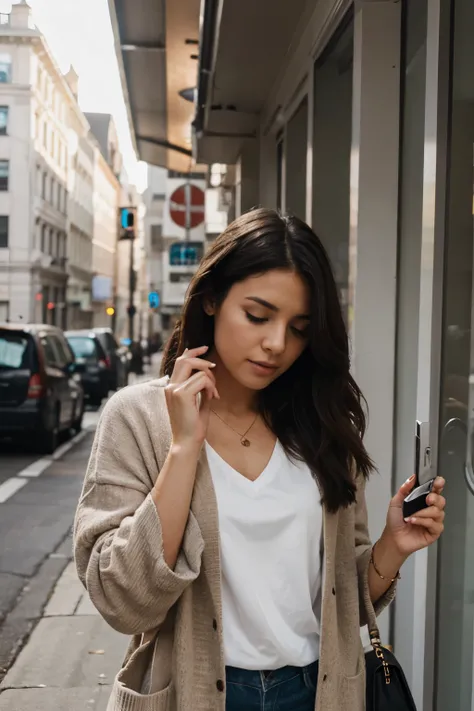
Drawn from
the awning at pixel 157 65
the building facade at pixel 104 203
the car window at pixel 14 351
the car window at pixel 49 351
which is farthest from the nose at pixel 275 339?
the building facade at pixel 104 203

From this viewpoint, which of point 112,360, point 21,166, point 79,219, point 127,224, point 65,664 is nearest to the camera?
point 65,664

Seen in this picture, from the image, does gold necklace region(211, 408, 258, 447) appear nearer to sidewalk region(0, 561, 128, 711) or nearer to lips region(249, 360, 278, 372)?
lips region(249, 360, 278, 372)

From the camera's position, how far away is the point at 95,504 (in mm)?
1839

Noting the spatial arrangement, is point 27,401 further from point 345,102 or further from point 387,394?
point 387,394

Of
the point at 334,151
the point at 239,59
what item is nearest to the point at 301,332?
the point at 334,151

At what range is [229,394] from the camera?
213 cm

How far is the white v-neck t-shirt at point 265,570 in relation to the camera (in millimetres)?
1887

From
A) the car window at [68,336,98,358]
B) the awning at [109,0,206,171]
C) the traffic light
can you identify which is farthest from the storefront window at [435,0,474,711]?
the traffic light

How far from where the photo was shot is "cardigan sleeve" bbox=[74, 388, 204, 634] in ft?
5.75

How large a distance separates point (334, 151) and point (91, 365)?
A: 1583 cm

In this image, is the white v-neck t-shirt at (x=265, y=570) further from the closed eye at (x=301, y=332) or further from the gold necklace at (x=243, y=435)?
the closed eye at (x=301, y=332)

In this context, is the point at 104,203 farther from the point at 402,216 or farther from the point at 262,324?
the point at 262,324

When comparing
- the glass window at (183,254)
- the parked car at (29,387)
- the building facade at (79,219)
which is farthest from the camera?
the building facade at (79,219)

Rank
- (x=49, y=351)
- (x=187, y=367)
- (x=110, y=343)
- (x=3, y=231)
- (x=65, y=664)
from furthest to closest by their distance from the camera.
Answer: (x=3, y=231)
(x=110, y=343)
(x=49, y=351)
(x=65, y=664)
(x=187, y=367)
